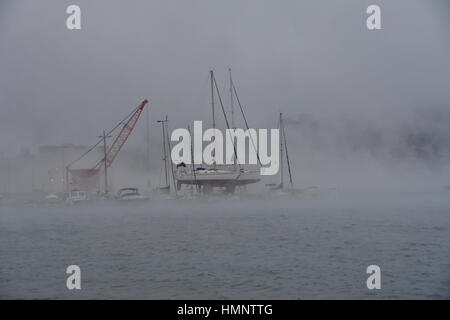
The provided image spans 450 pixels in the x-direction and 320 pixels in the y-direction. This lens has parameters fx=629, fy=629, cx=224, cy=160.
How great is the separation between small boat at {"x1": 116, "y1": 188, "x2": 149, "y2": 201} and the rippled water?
729 inches

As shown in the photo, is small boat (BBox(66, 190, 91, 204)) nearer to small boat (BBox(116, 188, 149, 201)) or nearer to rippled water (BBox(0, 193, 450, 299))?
small boat (BBox(116, 188, 149, 201))

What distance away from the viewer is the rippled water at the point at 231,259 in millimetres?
11312

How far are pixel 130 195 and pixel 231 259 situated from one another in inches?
1138

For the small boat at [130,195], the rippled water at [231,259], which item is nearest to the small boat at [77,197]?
the small boat at [130,195]

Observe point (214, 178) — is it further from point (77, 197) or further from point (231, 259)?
point (231, 259)

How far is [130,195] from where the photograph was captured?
140 feet

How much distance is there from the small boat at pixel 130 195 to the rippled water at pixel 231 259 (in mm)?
18513

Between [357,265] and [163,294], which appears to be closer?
[163,294]

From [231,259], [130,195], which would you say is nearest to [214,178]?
[130,195]

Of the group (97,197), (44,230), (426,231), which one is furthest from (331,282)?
(97,197)

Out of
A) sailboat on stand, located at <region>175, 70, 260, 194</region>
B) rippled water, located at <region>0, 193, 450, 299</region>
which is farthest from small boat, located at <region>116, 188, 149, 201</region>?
rippled water, located at <region>0, 193, 450, 299</region>
